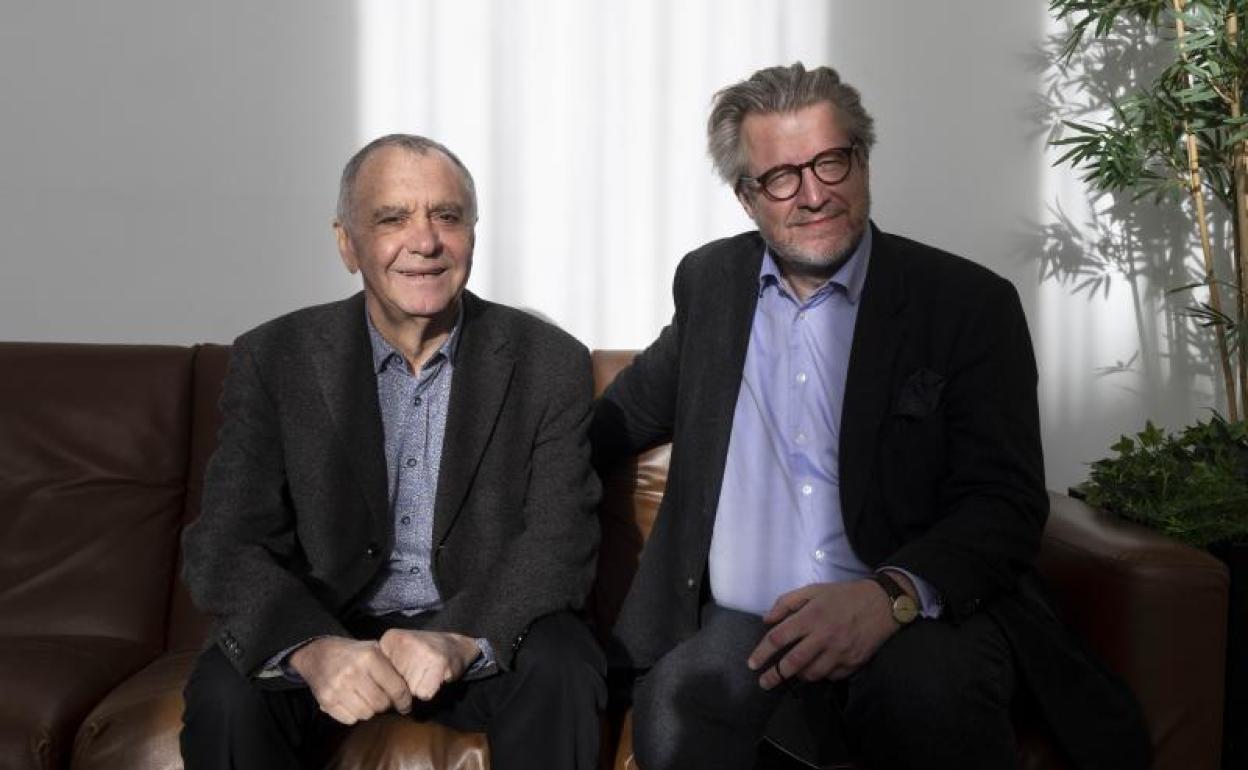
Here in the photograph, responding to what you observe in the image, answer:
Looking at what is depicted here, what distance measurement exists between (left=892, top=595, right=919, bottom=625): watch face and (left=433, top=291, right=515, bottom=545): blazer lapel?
2.34 ft

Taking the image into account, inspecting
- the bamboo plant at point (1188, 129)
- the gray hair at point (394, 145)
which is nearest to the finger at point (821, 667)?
the gray hair at point (394, 145)

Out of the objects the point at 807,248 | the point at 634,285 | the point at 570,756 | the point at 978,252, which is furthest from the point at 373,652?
the point at 978,252

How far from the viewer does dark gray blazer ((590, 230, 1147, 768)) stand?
2092mm

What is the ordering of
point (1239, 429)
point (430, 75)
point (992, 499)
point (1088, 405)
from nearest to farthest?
point (992, 499) → point (1239, 429) → point (430, 75) → point (1088, 405)

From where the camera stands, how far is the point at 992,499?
2148 mm

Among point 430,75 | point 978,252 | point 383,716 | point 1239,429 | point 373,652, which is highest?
point 430,75

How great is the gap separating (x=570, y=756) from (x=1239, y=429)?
153 cm

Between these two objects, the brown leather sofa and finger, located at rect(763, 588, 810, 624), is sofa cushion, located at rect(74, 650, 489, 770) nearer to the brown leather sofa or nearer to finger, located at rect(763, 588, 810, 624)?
the brown leather sofa

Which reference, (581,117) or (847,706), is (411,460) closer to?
(847,706)

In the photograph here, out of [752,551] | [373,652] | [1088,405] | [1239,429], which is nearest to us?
[373,652]

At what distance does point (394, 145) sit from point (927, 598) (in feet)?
3.66

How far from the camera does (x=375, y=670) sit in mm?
1979

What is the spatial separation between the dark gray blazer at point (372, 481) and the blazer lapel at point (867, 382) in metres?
0.42

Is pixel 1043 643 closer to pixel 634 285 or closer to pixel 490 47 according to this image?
pixel 634 285
